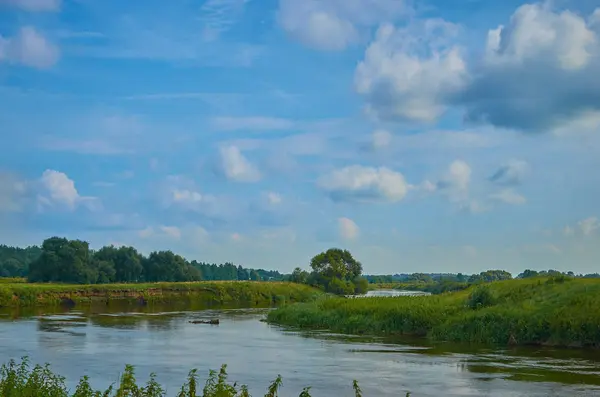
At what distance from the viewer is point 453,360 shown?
1353 inches

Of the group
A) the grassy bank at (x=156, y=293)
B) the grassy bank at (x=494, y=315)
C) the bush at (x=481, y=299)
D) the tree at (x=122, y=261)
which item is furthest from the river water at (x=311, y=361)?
the tree at (x=122, y=261)

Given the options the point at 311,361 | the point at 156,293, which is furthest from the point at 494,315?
the point at 156,293

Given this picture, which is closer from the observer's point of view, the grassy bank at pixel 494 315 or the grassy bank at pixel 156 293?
the grassy bank at pixel 494 315

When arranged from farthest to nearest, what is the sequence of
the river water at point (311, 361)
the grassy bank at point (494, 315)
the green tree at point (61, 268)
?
the green tree at point (61, 268) < the grassy bank at point (494, 315) < the river water at point (311, 361)

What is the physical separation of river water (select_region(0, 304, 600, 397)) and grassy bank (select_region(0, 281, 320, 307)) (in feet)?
112

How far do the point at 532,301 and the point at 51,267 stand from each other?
8288 centimetres

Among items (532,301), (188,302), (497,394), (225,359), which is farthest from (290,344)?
(188,302)

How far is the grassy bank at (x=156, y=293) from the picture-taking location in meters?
83.8

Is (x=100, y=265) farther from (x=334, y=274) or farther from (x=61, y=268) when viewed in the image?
(x=334, y=274)

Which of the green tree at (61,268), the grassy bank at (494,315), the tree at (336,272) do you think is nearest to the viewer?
the grassy bank at (494,315)

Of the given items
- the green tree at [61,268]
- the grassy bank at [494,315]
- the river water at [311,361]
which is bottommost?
the river water at [311,361]

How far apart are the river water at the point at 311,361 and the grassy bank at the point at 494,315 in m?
2.43

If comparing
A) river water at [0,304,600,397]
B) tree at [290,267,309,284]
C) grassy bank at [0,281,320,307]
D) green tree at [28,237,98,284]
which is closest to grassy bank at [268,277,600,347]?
river water at [0,304,600,397]

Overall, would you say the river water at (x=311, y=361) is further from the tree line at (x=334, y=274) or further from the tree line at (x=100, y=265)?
the tree line at (x=334, y=274)
